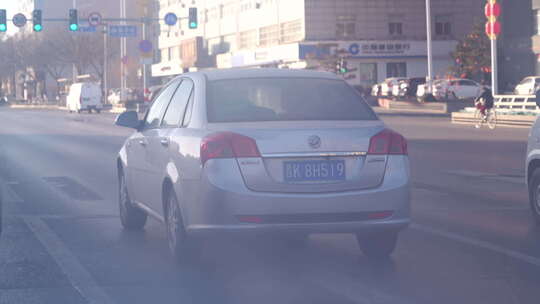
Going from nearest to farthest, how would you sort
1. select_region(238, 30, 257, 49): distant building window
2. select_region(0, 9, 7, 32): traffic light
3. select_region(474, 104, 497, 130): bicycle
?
select_region(474, 104, 497, 130): bicycle
select_region(0, 9, 7, 32): traffic light
select_region(238, 30, 257, 49): distant building window

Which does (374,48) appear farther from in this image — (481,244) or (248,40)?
(481,244)

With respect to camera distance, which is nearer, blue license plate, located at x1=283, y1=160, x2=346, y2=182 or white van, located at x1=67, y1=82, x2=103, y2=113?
blue license plate, located at x1=283, y1=160, x2=346, y2=182

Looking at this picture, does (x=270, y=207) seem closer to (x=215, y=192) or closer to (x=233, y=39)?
(x=215, y=192)

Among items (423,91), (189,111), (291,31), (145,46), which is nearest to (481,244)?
(189,111)

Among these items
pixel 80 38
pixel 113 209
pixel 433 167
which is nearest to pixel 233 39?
pixel 80 38

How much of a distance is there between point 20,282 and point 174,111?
201 centimetres

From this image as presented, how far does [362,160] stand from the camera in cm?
696

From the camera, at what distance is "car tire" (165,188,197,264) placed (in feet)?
24.1

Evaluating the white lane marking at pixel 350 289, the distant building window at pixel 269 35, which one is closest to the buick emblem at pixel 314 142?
the white lane marking at pixel 350 289

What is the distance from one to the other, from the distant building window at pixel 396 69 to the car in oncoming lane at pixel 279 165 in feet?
217

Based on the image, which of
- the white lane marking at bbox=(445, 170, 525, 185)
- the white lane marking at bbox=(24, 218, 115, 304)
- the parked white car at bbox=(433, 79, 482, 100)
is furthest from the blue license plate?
the parked white car at bbox=(433, 79, 482, 100)

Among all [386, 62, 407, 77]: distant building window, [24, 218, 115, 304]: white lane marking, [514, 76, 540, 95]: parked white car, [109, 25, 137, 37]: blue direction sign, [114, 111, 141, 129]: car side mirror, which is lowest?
[24, 218, 115, 304]: white lane marking

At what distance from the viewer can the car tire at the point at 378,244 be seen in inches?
304

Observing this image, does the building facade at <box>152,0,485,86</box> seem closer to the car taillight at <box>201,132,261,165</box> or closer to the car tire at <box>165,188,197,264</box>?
the car tire at <box>165,188,197,264</box>
